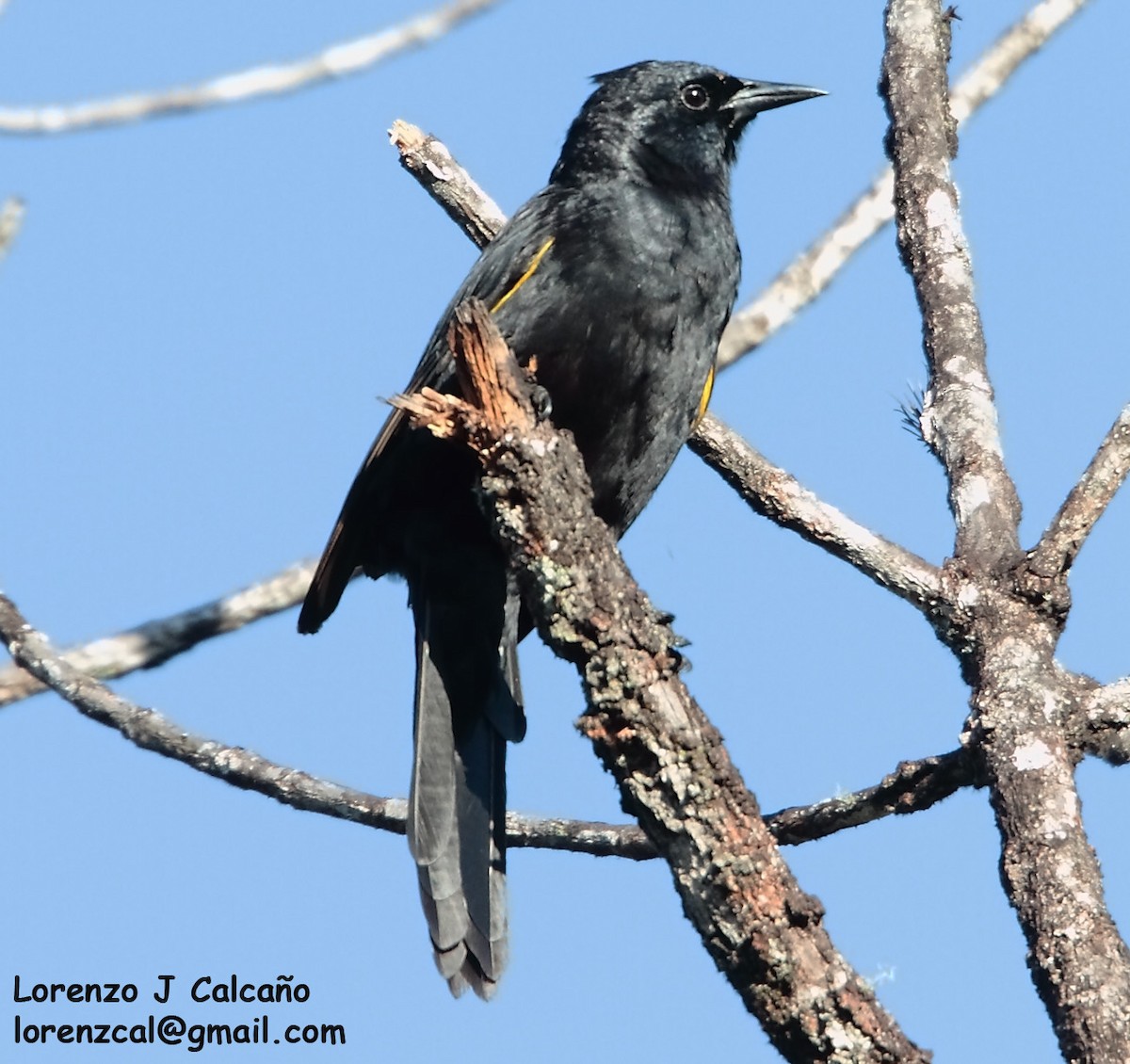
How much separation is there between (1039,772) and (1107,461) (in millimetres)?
744

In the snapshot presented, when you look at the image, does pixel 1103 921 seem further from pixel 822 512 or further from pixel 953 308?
pixel 953 308

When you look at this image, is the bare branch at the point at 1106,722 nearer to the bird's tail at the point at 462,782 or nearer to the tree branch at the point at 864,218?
the bird's tail at the point at 462,782

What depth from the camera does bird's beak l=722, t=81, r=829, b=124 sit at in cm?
528

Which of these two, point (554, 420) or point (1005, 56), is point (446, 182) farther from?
point (1005, 56)

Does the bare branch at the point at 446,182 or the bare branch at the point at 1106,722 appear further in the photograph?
the bare branch at the point at 446,182

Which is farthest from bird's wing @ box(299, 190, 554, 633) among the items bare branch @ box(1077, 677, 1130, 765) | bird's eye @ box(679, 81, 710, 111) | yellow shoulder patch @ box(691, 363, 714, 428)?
bare branch @ box(1077, 677, 1130, 765)

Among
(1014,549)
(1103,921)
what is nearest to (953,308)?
(1014,549)

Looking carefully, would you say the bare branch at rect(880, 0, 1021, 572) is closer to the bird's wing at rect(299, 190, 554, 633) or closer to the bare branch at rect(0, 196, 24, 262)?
the bird's wing at rect(299, 190, 554, 633)

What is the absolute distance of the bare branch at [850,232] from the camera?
599cm

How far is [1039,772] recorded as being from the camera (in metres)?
2.77

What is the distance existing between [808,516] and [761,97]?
2.12m

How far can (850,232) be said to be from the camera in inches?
242

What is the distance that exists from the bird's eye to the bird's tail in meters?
1.94

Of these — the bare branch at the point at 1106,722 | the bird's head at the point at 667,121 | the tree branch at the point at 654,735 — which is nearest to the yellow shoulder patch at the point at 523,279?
the bird's head at the point at 667,121
